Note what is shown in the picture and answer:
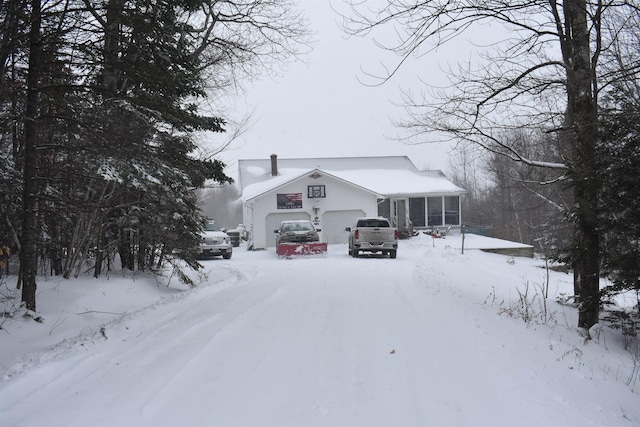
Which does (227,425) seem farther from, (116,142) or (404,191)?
(404,191)

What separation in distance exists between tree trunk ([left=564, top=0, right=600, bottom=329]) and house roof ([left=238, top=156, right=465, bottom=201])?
23.6m

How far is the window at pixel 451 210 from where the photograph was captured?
3378cm

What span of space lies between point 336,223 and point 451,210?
9694 millimetres

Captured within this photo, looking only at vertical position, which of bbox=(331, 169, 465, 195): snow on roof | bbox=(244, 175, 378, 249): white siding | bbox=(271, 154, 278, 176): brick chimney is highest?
bbox=(271, 154, 278, 176): brick chimney

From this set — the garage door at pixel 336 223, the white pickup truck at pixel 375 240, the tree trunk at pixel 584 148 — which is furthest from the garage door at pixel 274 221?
the tree trunk at pixel 584 148

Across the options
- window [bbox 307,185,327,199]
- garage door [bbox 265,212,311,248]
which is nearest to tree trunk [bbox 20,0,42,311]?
garage door [bbox 265,212,311,248]

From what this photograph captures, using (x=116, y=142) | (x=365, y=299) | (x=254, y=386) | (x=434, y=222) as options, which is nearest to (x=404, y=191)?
(x=434, y=222)

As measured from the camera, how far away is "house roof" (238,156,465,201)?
109ft

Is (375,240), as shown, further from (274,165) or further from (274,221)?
(274,165)

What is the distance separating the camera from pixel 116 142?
23.5 feet

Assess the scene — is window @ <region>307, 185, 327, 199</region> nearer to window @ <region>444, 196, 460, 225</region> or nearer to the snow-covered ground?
window @ <region>444, 196, 460, 225</region>

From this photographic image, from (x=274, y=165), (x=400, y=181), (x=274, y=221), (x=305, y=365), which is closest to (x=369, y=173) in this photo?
(x=400, y=181)

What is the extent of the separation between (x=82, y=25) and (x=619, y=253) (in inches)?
372

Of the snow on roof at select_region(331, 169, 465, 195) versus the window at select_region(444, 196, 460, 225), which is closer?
the snow on roof at select_region(331, 169, 465, 195)
